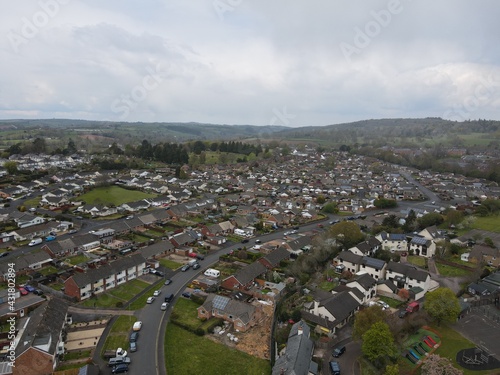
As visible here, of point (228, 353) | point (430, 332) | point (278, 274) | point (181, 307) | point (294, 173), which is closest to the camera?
point (228, 353)

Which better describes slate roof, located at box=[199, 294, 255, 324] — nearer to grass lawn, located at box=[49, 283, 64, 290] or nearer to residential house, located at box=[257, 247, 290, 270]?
residential house, located at box=[257, 247, 290, 270]

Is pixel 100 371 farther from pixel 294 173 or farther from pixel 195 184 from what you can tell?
pixel 294 173

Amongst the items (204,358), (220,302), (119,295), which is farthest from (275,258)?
(204,358)

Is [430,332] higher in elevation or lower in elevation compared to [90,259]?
higher

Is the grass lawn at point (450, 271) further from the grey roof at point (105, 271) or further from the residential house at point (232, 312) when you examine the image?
the grey roof at point (105, 271)

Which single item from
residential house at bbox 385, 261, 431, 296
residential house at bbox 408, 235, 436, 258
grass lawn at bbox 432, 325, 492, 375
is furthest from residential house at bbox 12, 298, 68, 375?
residential house at bbox 408, 235, 436, 258

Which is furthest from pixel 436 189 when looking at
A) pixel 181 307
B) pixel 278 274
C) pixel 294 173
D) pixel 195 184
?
pixel 181 307

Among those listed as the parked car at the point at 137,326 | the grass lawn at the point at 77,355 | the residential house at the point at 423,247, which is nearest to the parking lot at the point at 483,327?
the residential house at the point at 423,247
